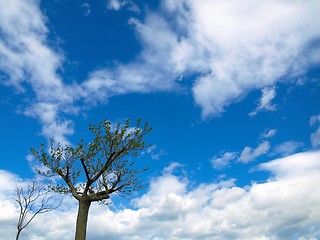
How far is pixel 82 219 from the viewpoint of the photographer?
99.3ft

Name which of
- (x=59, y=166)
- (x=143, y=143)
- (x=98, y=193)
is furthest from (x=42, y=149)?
(x=143, y=143)

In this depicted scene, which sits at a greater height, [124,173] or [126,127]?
[126,127]

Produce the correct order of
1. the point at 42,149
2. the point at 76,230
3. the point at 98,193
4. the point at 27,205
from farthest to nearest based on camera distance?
1. the point at 27,205
2. the point at 42,149
3. the point at 98,193
4. the point at 76,230

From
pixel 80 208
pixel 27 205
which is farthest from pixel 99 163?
pixel 27 205

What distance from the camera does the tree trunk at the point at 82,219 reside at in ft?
97.9

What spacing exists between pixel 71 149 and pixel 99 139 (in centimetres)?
264

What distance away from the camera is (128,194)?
114ft

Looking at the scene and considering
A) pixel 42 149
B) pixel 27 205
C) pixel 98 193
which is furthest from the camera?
pixel 27 205

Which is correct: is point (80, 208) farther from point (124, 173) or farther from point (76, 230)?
point (124, 173)

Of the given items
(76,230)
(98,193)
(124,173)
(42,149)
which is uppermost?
(42,149)

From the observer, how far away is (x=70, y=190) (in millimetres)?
32625

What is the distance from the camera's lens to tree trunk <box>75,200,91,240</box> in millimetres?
29848

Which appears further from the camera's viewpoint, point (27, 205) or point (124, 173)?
point (27, 205)

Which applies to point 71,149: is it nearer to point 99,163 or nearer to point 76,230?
point 99,163
